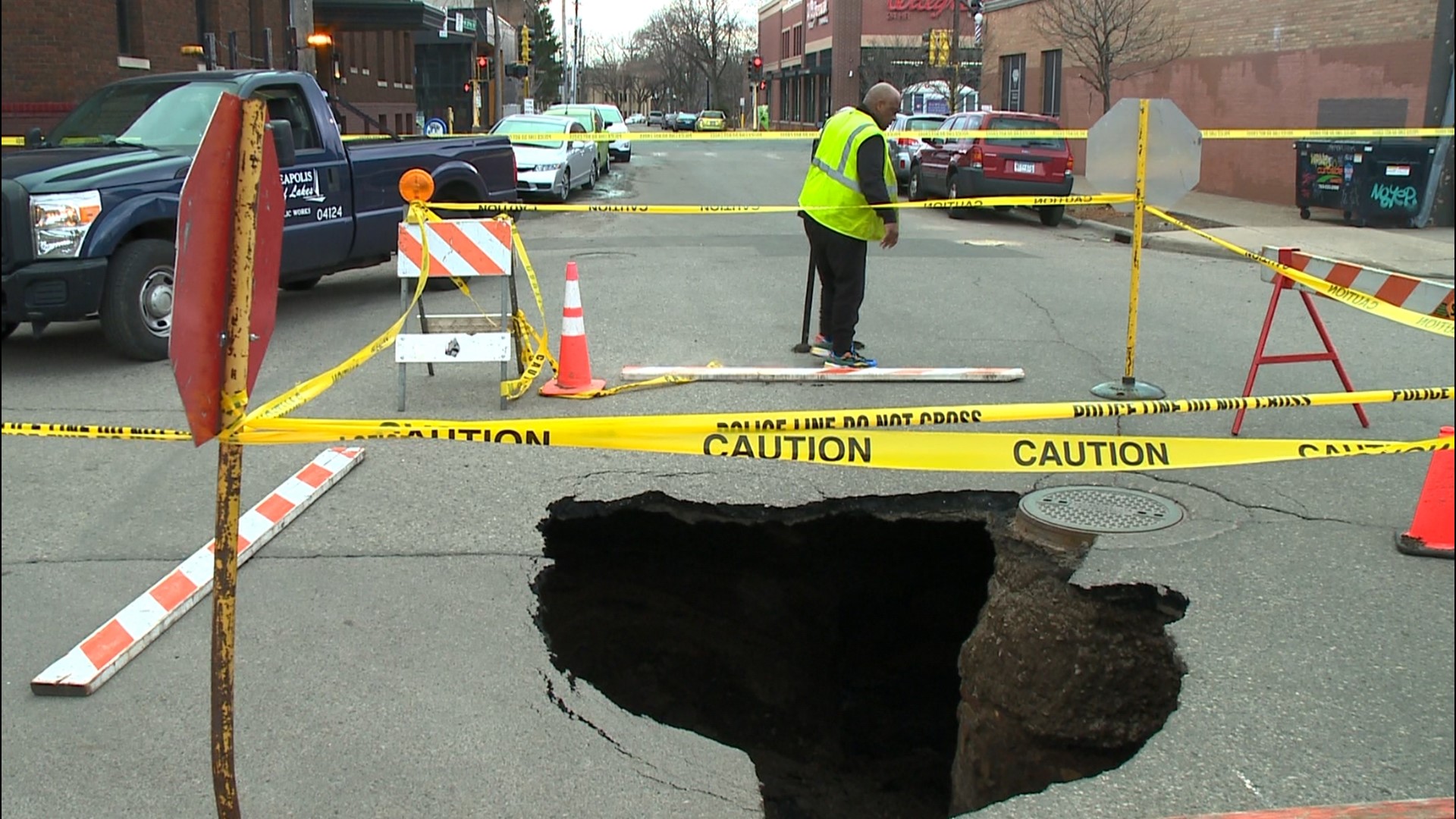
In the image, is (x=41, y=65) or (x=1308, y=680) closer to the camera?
(x=1308, y=680)

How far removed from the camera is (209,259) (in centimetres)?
243

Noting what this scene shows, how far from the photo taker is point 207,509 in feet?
18.3

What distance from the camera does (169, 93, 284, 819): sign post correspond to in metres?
2.38

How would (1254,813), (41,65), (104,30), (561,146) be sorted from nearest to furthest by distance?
(1254,813) → (41,65) → (104,30) → (561,146)

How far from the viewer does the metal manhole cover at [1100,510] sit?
5125 millimetres

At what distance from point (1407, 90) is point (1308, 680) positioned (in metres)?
17.6

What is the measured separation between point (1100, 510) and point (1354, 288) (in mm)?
1581

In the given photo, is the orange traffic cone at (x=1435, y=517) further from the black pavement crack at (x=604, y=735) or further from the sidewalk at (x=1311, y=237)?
the sidewalk at (x=1311, y=237)

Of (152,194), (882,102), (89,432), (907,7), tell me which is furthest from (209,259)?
(907,7)

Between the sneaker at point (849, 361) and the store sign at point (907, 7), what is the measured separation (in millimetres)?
23906

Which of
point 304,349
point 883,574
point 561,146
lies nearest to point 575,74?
point 561,146

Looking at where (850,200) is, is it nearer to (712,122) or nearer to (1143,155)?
(1143,155)

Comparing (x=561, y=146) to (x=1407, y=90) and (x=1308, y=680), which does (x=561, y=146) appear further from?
(x=1308, y=680)

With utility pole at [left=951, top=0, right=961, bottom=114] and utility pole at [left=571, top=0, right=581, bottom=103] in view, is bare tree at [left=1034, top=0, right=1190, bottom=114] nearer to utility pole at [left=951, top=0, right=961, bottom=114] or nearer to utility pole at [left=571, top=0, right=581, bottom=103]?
utility pole at [left=951, top=0, right=961, bottom=114]
